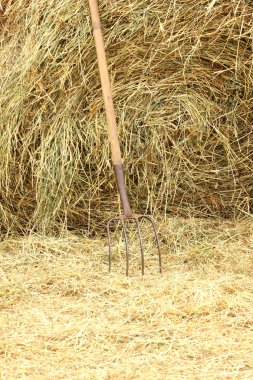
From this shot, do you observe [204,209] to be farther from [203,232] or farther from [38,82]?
[38,82]

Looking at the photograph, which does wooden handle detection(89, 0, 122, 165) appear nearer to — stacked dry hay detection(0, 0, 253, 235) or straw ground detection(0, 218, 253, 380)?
stacked dry hay detection(0, 0, 253, 235)

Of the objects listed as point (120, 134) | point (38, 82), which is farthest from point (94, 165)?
point (38, 82)

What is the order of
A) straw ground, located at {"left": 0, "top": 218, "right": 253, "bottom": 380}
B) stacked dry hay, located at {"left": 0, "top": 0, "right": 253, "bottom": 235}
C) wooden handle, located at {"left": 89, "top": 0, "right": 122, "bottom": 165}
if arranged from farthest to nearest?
stacked dry hay, located at {"left": 0, "top": 0, "right": 253, "bottom": 235}
wooden handle, located at {"left": 89, "top": 0, "right": 122, "bottom": 165}
straw ground, located at {"left": 0, "top": 218, "right": 253, "bottom": 380}

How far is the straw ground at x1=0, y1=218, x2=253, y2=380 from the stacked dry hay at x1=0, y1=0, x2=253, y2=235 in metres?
0.17

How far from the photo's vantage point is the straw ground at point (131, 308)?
80.6 inches

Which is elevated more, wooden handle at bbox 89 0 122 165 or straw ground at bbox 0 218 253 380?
wooden handle at bbox 89 0 122 165

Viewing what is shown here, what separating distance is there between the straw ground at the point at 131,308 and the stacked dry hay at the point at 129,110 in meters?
0.17

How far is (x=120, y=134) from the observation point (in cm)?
333

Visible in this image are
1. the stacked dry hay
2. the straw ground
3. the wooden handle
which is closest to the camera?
the straw ground

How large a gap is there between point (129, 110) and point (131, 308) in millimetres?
1175

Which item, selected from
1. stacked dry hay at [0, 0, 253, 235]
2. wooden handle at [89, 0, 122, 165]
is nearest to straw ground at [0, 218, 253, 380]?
stacked dry hay at [0, 0, 253, 235]

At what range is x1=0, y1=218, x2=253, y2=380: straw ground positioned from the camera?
2.05 meters

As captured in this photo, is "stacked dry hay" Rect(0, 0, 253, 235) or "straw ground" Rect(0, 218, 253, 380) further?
"stacked dry hay" Rect(0, 0, 253, 235)

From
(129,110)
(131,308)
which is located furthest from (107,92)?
(131,308)
